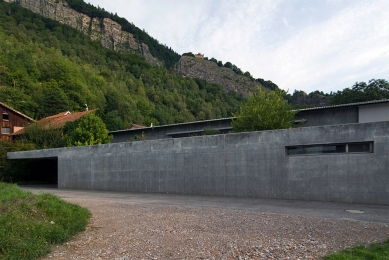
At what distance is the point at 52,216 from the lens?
6625 millimetres

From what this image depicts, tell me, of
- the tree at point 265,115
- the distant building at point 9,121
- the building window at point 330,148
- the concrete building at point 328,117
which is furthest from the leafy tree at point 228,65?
the building window at point 330,148

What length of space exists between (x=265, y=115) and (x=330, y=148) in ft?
24.3

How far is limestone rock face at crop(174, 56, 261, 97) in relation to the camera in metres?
121

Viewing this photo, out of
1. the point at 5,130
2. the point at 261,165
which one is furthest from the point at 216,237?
the point at 5,130

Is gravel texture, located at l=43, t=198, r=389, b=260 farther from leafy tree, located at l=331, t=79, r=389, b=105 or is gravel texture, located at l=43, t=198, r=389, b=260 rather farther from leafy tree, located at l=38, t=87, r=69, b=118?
leafy tree, located at l=38, t=87, r=69, b=118

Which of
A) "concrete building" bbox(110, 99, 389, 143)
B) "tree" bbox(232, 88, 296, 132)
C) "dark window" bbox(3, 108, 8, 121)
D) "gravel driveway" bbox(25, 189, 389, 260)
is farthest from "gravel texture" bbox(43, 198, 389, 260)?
"dark window" bbox(3, 108, 8, 121)

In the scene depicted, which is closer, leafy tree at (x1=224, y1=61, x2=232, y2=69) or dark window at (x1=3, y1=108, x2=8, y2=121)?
dark window at (x1=3, y1=108, x2=8, y2=121)

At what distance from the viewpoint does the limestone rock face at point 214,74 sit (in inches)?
4775

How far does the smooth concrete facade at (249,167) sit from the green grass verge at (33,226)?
7.32 m

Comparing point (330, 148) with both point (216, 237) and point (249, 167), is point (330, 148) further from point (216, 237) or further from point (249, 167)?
point (216, 237)

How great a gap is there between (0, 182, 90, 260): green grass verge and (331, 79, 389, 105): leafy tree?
42.8 metres

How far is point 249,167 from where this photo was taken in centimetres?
1307

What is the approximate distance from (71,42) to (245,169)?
86183 mm

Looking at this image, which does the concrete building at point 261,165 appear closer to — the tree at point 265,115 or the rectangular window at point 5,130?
the tree at point 265,115
